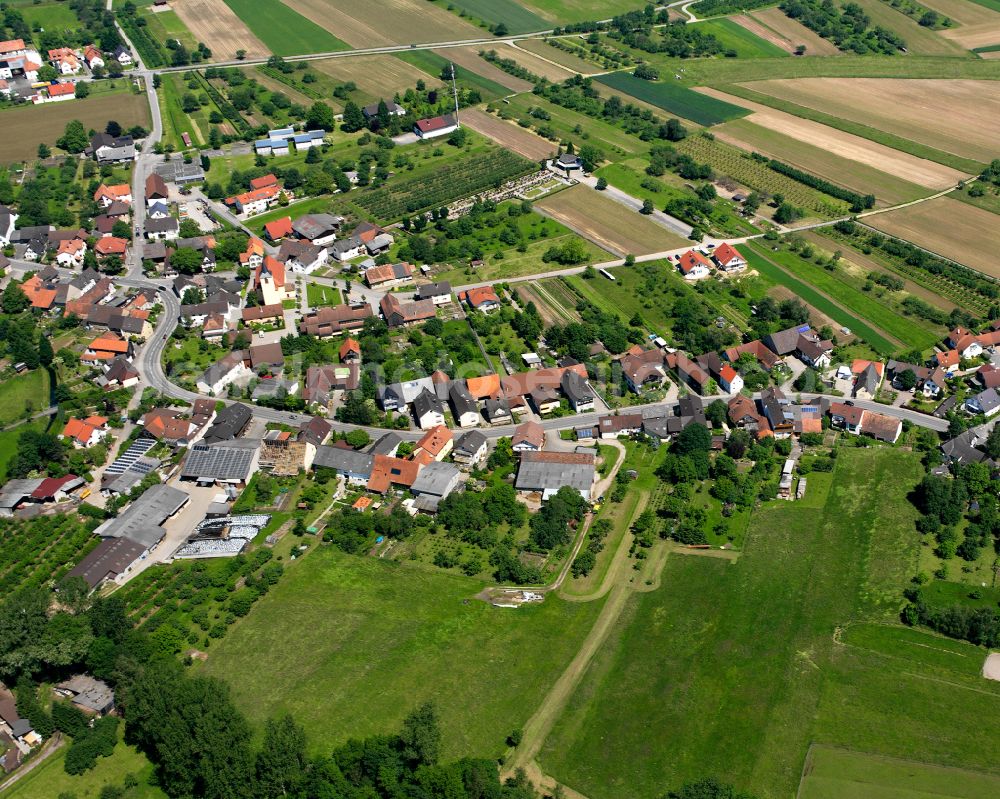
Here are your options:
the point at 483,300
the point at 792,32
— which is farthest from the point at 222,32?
the point at 483,300

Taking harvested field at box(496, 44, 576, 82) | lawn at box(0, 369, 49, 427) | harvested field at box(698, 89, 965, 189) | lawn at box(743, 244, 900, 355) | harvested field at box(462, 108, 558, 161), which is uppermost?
harvested field at box(496, 44, 576, 82)

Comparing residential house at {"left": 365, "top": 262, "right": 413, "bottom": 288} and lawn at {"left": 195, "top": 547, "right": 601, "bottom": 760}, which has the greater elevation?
residential house at {"left": 365, "top": 262, "right": 413, "bottom": 288}

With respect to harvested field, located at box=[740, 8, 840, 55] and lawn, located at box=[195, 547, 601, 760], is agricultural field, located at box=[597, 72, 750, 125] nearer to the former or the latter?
harvested field, located at box=[740, 8, 840, 55]

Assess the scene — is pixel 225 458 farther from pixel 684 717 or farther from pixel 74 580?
pixel 684 717

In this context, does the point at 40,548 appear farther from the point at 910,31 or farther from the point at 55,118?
the point at 910,31

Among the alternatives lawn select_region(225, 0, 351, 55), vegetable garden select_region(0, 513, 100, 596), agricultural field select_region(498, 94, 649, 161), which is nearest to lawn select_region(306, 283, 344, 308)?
vegetable garden select_region(0, 513, 100, 596)

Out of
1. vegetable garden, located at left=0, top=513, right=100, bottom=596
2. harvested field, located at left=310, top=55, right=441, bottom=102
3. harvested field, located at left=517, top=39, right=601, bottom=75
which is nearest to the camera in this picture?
vegetable garden, located at left=0, top=513, right=100, bottom=596

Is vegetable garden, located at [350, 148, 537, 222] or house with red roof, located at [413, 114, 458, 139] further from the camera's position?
house with red roof, located at [413, 114, 458, 139]
